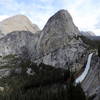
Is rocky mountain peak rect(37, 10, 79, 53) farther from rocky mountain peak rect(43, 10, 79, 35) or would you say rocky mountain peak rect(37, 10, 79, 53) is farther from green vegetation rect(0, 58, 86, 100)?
green vegetation rect(0, 58, 86, 100)

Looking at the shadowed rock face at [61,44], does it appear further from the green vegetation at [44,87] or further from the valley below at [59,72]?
the green vegetation at [44,87]

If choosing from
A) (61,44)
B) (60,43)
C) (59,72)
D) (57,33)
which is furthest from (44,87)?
(57,33)

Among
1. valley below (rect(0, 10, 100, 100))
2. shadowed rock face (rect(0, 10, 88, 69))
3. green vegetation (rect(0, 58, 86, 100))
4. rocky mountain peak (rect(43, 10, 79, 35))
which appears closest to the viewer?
green vegetation (rect(0, 58, 86, 100))

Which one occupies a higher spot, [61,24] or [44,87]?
[61,24]

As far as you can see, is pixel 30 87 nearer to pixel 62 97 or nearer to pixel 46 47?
pixel 62 97

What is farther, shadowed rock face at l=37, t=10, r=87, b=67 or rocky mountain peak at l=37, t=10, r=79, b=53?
rocky mountain peak at l=37, t=10, r=79, b=53

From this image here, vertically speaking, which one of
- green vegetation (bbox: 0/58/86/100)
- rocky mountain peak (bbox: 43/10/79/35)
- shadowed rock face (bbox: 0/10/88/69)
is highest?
rocky mountain peak (bbox: 43/10/79/35)

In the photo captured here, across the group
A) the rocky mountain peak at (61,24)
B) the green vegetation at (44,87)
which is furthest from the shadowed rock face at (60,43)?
the green vegetation at (44,87)

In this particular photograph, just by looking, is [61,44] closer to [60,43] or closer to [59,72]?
[60,43]

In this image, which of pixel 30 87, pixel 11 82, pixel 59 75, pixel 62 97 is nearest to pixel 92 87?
pixel 62 97

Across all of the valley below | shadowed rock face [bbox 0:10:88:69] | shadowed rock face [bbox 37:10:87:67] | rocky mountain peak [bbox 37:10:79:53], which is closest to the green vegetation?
the valley below

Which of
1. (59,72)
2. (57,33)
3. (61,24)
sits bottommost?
(59,72)

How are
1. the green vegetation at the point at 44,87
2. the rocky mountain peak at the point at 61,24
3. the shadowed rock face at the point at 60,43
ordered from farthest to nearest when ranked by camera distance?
the rocky mountain peak at the point at 61,24 < the shadowed rock face at the point at 60,43 < the green vegetation at the point at 44,87
